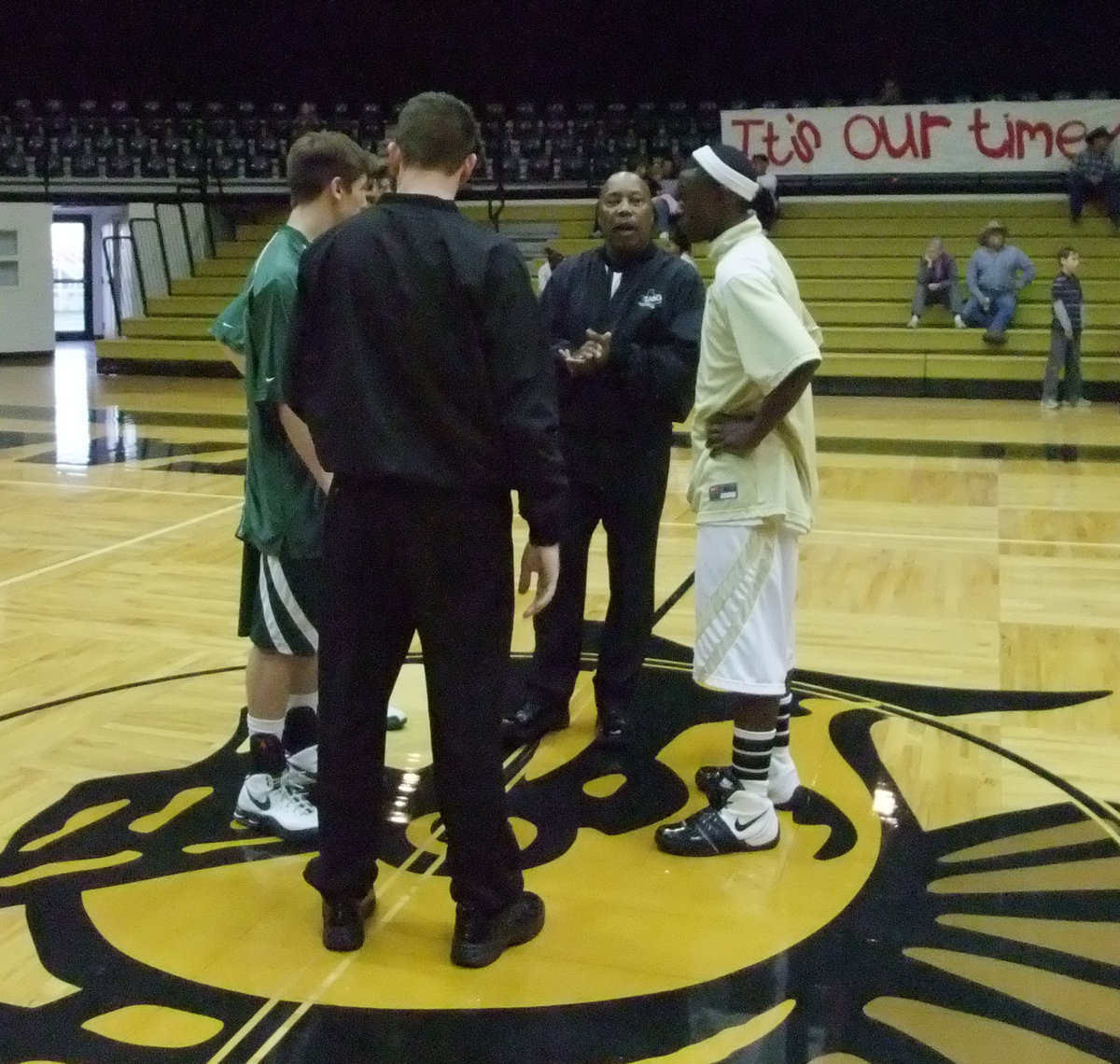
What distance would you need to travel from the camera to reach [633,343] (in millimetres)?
3680

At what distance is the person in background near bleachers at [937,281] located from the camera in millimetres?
14180

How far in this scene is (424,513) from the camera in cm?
234

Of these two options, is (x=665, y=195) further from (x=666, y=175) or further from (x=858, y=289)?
(x=858, y=289)

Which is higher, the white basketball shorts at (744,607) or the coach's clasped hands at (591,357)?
the coach's clasped hands at (591,357)

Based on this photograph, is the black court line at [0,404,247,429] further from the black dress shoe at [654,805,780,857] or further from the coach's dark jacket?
the black dress shoe at [654,805,780,857]

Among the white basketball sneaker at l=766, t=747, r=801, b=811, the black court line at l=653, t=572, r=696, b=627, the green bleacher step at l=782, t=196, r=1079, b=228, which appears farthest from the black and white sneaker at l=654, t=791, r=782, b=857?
the green bleacher step at l=782, t=196, r=1079, b=228

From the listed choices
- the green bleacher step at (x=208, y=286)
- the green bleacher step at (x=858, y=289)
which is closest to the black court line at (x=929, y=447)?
the green bleacher step at (x=858, y=289)

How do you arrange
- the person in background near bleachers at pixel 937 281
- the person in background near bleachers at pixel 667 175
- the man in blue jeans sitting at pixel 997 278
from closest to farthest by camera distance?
the man in blue jeans sitting at pixel 997 278 → the person in background near bleachers at pixel 937 281 → the person in background near bleachers at pixel 667 175

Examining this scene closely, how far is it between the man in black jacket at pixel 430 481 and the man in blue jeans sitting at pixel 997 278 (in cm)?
1240

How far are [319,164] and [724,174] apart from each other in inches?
37.1

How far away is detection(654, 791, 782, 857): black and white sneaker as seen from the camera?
304 cm

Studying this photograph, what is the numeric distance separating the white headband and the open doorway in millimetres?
21835

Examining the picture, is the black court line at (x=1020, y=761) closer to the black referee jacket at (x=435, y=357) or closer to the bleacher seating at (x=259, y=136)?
the black referee jacket at (x=435, y=357)

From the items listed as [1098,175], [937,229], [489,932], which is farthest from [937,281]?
[489,932]
